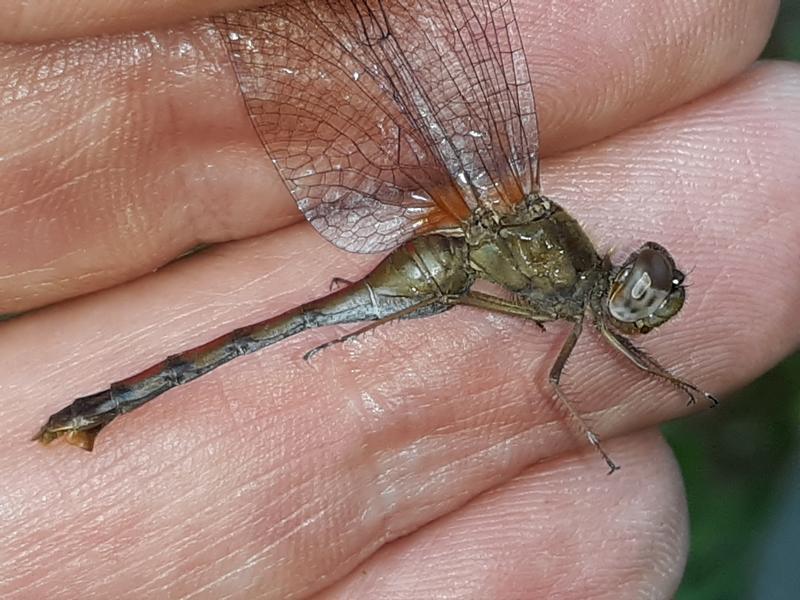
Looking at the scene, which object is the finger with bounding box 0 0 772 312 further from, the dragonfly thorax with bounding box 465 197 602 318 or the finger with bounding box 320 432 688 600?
the finger with bounding box 320 432 688 600

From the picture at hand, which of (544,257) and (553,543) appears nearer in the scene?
(544,257)

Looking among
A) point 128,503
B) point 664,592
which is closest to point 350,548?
point 128,503

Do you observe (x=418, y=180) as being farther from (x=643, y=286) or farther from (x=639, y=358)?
(x=639, y=358)

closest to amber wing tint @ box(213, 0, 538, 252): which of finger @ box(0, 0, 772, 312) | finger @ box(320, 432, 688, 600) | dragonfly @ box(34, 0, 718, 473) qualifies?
dragonfly @ box(34, 0, 718, 473)

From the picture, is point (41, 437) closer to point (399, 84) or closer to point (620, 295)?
point (399, 84)

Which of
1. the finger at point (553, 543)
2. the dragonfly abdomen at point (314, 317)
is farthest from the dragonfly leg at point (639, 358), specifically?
the dragonfly abdomen at point (314, 317)

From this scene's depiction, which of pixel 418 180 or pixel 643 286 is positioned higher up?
pixel 418 180

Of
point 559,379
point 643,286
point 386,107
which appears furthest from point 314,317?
point 643,286
